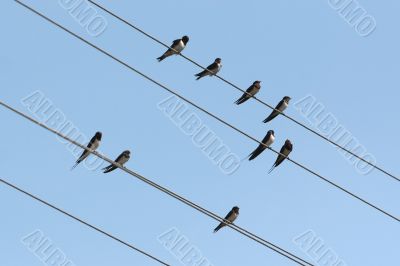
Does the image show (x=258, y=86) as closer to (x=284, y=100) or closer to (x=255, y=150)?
(x=284, y=100)

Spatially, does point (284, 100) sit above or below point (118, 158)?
above

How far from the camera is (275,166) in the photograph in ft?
51.4

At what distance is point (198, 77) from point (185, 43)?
5.01ft

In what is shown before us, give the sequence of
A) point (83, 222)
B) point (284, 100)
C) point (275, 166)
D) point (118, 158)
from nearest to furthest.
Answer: point (83, 222)
point (275, 166)
point (118, 158)
point (284, 100)

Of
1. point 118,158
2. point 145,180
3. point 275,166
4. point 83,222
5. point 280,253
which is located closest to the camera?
point 83,222

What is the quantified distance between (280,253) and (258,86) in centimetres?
832

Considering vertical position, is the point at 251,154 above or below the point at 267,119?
below

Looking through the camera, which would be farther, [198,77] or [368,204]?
[198,77]

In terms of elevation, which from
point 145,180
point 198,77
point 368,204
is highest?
point 198,77

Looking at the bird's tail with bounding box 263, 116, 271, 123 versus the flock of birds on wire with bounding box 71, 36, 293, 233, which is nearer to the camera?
the flock of birds on wire with bounding box 71, 36, 293, 233

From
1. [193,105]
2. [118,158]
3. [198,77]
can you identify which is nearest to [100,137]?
[118,158]

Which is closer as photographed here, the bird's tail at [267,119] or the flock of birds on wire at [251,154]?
the flock of birds on wire at [251,154]

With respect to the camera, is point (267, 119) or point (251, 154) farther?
point (267, 119)

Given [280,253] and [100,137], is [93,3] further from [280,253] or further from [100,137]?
[100,137]
